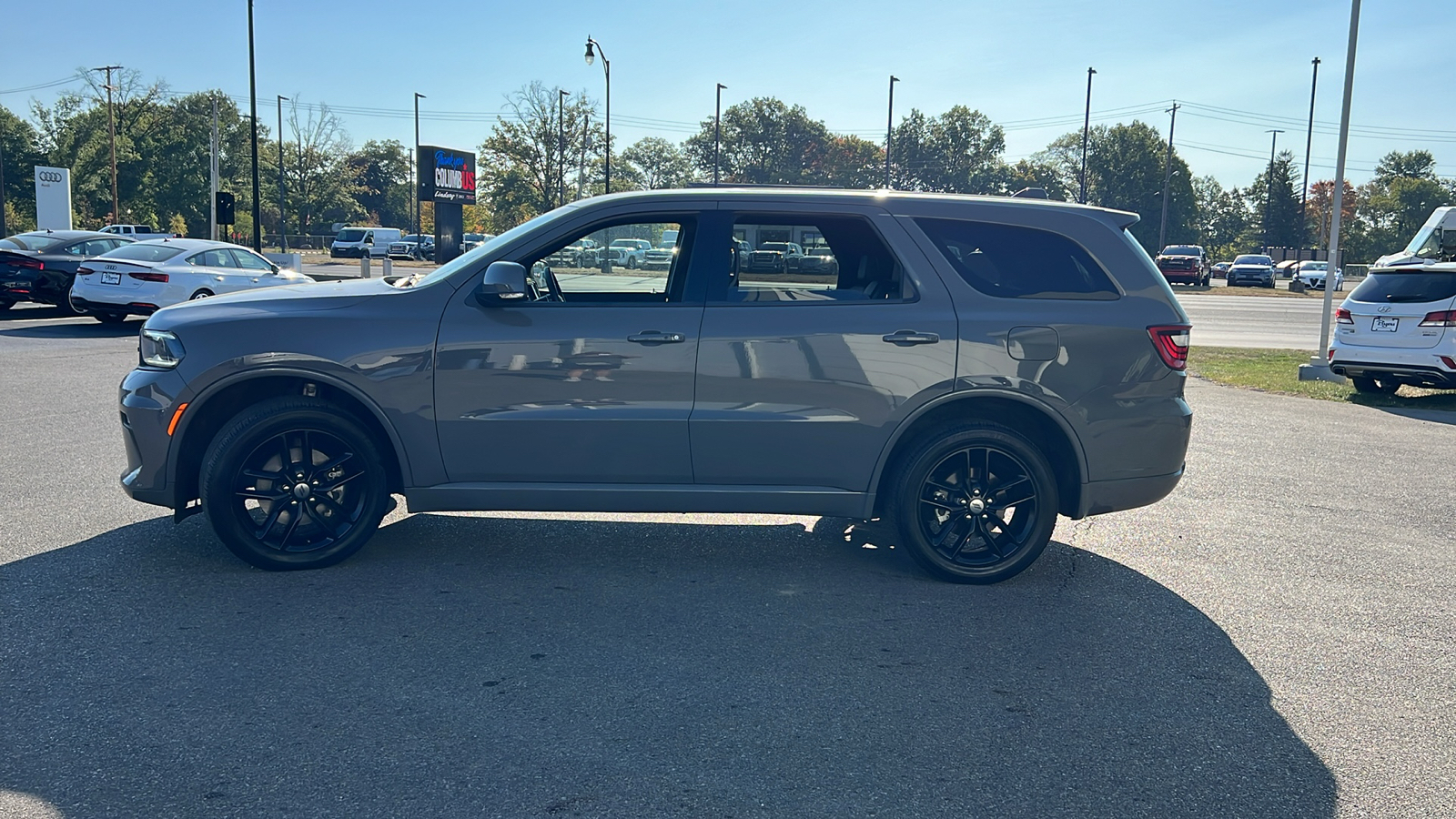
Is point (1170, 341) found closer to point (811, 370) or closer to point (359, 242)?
point (811, 370)

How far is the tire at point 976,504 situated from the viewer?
527 cm

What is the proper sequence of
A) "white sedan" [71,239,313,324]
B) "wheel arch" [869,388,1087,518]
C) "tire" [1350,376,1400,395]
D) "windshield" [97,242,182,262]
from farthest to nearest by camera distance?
"windshield" [97,242,182,262] < "white sedan" [71,239,313,324] < "tire" [1350,376,1400,395] < "wheel arch" [869,388,1087,518]

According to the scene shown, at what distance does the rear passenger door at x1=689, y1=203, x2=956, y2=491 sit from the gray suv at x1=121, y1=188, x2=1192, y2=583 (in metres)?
0.01

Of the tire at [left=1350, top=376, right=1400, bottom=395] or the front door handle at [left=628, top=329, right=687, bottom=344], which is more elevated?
the front door handle at [left=628, top=329, right=687, bottom=344]

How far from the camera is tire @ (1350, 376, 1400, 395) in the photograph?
522 inches

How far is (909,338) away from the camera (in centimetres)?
518

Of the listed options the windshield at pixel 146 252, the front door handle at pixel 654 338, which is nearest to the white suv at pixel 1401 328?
the front door handle at pixel 654 338

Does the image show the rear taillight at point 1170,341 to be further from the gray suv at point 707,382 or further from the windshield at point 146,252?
the windshield at point 146,252

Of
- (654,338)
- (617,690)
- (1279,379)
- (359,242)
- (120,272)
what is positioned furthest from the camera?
(359,242)

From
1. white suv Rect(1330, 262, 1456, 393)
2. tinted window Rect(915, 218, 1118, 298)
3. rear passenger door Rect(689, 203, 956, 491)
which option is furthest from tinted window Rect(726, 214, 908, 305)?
white suv Rect(1330, 262, 1456, 393)

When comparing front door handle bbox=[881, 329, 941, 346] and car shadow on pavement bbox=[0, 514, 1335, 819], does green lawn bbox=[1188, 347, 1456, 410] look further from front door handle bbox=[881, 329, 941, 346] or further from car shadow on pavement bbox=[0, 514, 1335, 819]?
front door handle bbox=[881, 329, 941, 346]

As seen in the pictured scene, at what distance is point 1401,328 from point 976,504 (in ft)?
30.8

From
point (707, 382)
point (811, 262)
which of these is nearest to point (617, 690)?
point (707, 382)

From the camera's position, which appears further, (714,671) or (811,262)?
(811,262)
